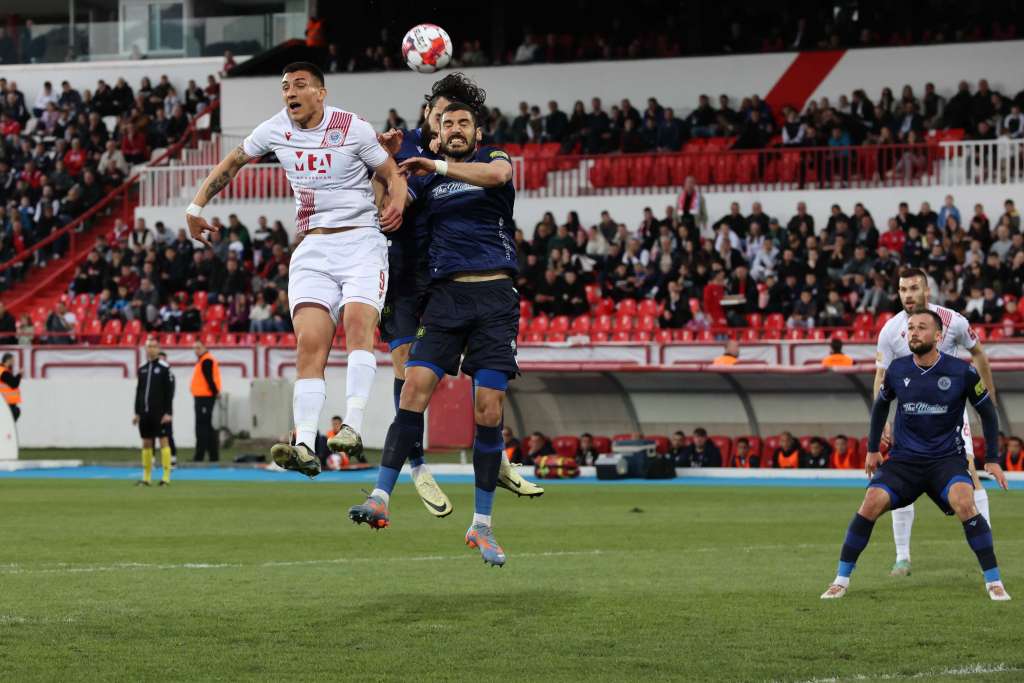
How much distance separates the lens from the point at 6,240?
39.6m

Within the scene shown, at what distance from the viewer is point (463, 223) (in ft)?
31.1

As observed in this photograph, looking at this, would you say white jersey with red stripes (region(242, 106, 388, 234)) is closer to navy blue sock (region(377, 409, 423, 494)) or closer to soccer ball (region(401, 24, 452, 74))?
soccer ball (region(401, 24, 452, 74))

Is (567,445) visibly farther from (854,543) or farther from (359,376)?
(359,376)

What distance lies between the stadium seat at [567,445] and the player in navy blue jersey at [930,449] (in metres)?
16.2

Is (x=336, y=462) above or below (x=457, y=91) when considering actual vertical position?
below

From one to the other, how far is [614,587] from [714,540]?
4118mm

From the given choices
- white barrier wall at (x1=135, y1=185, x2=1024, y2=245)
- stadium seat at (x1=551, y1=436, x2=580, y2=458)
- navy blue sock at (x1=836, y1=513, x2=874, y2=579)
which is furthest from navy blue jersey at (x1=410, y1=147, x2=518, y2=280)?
white barrier wall at (x1=135, y1=185, x2=1024, y2=245)

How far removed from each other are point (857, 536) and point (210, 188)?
15.4 ft

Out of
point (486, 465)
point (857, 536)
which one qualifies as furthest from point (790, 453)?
point (486, 465)

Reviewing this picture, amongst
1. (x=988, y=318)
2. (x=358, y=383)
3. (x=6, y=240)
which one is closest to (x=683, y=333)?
(x=988, y=318)

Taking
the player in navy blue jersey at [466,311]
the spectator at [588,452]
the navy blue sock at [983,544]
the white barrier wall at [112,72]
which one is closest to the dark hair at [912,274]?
the navy blue sock at [983,544]

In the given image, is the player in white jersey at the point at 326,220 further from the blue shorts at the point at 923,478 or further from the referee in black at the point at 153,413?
the referee in black at the point at 153,413

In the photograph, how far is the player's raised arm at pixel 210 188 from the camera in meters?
8.95

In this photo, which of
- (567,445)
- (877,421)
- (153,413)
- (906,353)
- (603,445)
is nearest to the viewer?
(877,421)
